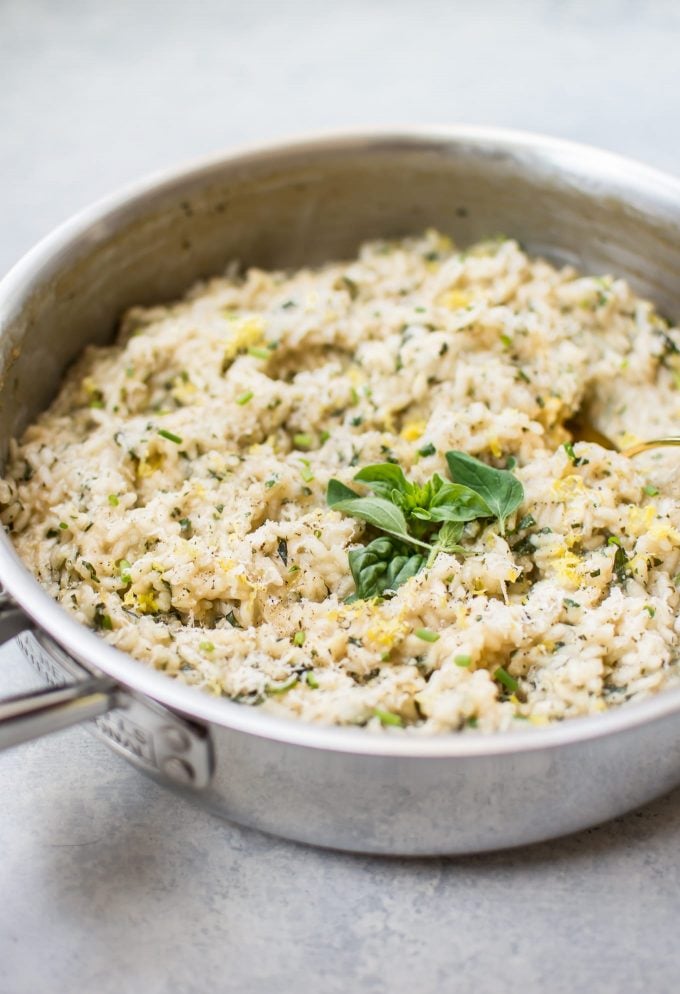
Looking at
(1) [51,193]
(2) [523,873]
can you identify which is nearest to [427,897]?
(2) [523,873]

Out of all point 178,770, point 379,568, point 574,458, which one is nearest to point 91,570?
point 178,770

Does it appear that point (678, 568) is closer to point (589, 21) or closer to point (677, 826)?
point (677, 826)

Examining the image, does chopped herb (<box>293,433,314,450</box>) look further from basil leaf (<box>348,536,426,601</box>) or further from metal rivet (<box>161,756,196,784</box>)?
metal rivet (<box>161,756,196,784</box>)

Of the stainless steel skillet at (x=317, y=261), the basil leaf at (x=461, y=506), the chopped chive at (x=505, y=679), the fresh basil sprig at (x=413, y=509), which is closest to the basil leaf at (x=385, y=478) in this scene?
the fresh basil sprig at (x=413, y=509)

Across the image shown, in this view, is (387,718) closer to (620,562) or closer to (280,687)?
(280,687)

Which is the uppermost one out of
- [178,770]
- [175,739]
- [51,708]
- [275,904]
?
[51,708]
